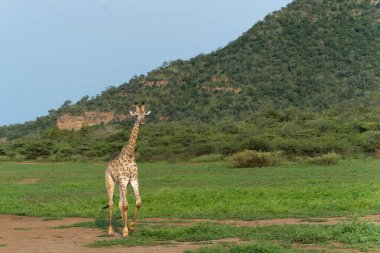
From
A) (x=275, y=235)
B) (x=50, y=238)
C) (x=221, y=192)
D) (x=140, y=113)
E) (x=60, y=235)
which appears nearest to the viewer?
(x=275, y=235)

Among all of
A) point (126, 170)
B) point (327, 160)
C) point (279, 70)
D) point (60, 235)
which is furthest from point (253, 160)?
point (279, 70)

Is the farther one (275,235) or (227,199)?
(227,199)

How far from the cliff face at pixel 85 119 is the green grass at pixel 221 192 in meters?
36.0

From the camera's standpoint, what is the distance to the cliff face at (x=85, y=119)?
69.2 m

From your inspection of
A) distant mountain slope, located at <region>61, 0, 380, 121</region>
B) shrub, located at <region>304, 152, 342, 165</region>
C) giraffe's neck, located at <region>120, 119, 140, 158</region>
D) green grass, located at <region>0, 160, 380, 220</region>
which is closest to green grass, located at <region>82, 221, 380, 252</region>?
giraffe's neck, located at <region>120, 119, 140, 158</region>

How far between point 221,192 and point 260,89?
150ft

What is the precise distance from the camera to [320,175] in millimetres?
26156

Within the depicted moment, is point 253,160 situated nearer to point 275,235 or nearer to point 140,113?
point 140,113

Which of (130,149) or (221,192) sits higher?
(130,149)

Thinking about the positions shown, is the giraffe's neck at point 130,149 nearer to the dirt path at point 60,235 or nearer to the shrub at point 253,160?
the dirt path at point 60,235

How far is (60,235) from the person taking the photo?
12.9 meters

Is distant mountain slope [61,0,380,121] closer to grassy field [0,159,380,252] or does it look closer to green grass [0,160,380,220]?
grassy field [0,159,380,252]

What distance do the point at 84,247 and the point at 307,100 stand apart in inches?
2045

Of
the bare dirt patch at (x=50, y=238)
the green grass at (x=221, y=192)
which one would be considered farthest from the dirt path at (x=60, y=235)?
the green grass at (x=221, y=192)
